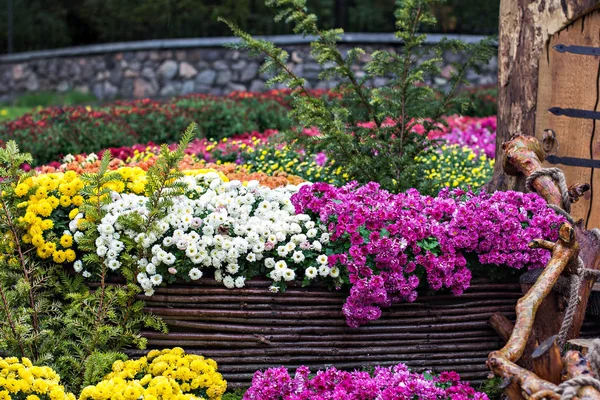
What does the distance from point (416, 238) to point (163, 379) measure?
126 cm

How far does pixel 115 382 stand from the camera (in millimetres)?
2990

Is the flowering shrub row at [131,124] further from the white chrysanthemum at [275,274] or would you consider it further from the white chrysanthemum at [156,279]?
the white chrysanthemum at [275,274]

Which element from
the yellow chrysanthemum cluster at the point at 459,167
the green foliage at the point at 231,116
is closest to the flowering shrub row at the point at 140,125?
the green foliage at the point at 231,116

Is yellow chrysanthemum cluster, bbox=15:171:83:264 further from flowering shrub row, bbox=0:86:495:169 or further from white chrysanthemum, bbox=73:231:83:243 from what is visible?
flowering shrub row, bbox=0:86:495:169

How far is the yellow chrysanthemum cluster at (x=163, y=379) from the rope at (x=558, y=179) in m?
1.64

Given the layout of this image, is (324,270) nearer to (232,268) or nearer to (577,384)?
(232,268)

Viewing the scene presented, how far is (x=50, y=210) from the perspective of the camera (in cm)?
359

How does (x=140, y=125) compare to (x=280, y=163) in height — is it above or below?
above

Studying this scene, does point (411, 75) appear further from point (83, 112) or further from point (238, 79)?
point (238, 79)

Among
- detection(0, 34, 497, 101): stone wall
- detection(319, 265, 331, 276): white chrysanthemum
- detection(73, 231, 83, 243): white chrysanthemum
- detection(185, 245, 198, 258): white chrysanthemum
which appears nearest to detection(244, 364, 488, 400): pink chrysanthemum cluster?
detection(319, 265, 331, 276): white chrysanthemum

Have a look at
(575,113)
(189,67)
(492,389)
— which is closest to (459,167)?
(575,113)

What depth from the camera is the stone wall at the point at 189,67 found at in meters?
12.6

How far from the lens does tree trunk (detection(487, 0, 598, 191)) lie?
4043mm

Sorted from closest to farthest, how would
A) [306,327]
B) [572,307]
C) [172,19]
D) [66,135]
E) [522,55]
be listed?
[572,307] → [306,327] → [522,55] → [66,135] → [172,19]
